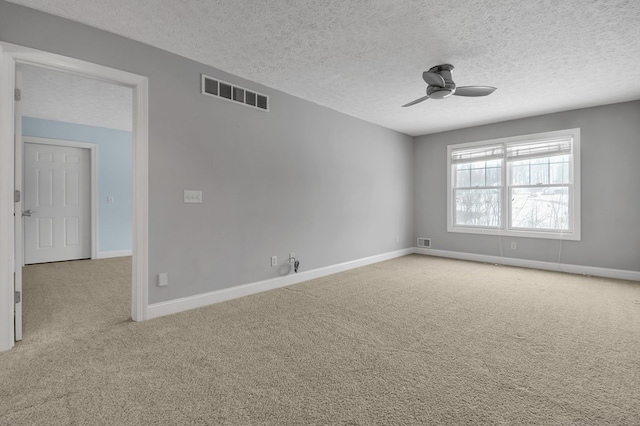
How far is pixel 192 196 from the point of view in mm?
3156

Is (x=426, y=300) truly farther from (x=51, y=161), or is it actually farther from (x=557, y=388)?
(x=51, y=161)

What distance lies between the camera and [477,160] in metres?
5.82

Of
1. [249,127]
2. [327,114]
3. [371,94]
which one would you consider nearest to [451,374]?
[249,127]

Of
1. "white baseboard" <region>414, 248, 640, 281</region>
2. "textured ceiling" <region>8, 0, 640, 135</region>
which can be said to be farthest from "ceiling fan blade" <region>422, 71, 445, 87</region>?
"white baseboard" <region>414, 248, 640, 281</region>

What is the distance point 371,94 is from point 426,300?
2.75 meters

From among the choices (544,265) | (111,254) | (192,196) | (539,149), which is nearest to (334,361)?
(192,196)

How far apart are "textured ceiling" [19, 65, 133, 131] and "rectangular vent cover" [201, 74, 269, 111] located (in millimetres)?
1483

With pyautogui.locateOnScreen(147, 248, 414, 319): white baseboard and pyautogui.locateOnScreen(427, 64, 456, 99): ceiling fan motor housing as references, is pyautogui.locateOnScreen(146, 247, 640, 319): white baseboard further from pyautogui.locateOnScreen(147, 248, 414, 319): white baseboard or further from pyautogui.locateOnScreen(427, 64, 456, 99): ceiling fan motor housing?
pyautogui.locateOnScreen(427, 64, 456, 99): ceiling fan motor housing

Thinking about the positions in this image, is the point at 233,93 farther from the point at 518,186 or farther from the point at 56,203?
the point at 518,186

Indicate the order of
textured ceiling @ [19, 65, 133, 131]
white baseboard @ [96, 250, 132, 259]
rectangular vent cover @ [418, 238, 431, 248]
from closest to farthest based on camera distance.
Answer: textured ceiling @ [19, 65, 133, 131], white baseboard @ [96, 250, 132, 259], rectangular vent cover @ [418, 238, 431, 248]

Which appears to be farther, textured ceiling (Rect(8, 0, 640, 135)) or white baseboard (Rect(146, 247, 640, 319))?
white baseboard (Rect(146, 247, 640, 319))

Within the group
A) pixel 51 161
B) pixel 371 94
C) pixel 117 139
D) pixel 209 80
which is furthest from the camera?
pixel 117 139

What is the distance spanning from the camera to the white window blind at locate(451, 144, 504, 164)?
18.3ft

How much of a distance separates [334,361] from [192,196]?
7.04ft
